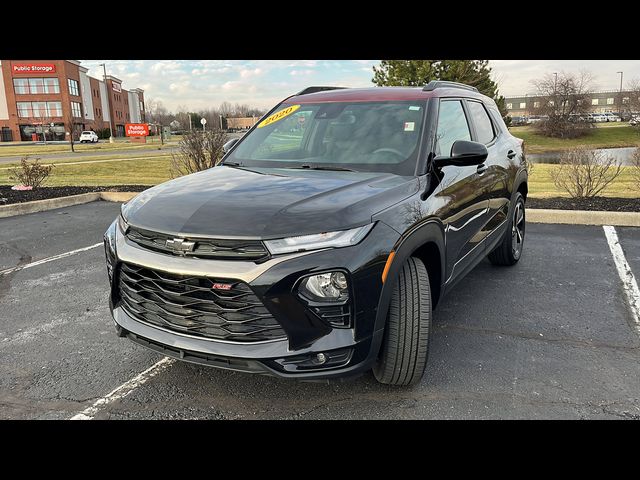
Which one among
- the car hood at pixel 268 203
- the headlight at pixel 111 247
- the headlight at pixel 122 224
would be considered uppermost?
the car hood at pixel 268 203

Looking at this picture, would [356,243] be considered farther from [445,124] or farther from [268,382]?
[445,124]

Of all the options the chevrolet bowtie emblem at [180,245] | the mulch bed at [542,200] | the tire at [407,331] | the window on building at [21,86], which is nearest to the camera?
the chevrolet bowtie emblem at [180,245]

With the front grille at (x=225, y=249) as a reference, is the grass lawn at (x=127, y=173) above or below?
below

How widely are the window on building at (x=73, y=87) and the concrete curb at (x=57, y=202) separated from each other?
2826 inches

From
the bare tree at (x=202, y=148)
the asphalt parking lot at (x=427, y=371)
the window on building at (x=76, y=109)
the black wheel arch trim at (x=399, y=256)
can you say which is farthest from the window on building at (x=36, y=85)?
the black wheel arch trim at (x=399, y=256)

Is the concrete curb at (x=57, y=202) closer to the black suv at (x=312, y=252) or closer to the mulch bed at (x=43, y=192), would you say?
the mulch bed at (x=43, y=192)

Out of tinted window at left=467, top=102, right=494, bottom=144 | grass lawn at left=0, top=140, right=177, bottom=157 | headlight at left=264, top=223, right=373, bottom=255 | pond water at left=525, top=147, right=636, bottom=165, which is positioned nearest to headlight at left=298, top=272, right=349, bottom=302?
headlight at left=264, top=223, right=373, bottom=255

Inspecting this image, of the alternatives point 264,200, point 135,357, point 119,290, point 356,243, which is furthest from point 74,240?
point 356,243

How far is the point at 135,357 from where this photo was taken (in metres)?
3.55

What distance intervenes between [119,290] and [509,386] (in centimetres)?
249

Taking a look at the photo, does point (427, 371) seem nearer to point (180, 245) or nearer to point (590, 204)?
point (180, 245)

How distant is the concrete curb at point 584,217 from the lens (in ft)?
25.2

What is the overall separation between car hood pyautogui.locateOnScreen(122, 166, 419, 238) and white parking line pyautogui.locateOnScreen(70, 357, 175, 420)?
1.09 meters

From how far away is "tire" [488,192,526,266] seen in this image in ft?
17.8
